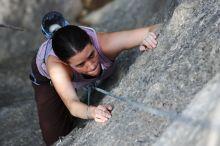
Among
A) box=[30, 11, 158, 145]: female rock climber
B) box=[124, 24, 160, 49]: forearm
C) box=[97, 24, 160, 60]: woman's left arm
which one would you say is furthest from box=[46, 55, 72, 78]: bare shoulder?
box=[124, 24, 160, 49]: forearm

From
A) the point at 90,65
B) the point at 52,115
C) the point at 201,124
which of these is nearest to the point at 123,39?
the point at 90,65

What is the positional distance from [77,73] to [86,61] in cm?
22

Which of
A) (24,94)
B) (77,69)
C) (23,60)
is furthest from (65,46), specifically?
(23,60)

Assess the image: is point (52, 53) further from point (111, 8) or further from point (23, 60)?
point (111, 8)

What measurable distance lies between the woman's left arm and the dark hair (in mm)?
271

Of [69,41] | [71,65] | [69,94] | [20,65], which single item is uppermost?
[69,41]

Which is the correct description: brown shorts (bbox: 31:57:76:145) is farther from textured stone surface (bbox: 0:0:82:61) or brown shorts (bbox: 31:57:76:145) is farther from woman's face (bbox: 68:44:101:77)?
textured stone surface (bbox: 0:0:82:61)

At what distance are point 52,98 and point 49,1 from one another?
2.27 m

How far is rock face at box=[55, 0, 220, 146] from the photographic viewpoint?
2125 millimetres

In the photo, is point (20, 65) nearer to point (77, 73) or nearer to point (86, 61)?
point (77, 73)

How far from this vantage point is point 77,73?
2902 millimetres

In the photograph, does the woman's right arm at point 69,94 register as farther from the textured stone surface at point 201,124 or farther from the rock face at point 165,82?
the textured stone surface at point 201,124

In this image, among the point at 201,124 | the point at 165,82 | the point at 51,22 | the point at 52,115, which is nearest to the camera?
the point at 201,124

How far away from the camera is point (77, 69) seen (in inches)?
110
